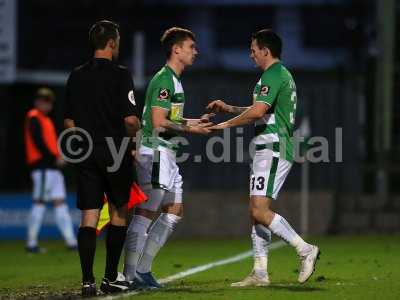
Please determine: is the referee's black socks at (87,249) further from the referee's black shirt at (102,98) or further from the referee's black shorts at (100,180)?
the referee's black shirt at (102,98)

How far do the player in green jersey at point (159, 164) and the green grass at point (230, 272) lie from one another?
0.43 m

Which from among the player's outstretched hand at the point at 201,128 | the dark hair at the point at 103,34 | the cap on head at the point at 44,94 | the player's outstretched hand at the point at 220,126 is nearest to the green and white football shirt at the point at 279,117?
the player's outstretched hand at the point at 220,126

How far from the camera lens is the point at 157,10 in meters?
50.4

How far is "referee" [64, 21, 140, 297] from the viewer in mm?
9438

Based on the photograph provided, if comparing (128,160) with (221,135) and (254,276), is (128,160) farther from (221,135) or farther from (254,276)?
(221,135)

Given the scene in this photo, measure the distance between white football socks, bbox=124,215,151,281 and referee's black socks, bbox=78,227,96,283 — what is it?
57 cm

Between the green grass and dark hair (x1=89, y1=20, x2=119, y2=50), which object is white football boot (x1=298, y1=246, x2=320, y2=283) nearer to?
the green grass

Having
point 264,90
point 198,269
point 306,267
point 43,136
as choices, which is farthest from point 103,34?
point 43,136

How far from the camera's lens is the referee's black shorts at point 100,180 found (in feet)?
30.9

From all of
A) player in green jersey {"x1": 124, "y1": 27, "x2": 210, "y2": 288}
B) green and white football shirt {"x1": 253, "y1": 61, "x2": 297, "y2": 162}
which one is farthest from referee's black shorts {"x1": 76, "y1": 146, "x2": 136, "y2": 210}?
green and white football shirt {"x1": 253, "y1": 61, "x2": 297, "y2": 162}

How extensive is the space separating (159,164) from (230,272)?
7.27 ft

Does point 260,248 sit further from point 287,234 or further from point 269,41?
point 269,41

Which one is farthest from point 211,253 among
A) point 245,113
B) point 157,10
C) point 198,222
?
point 157,10

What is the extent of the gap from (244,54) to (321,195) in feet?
107
